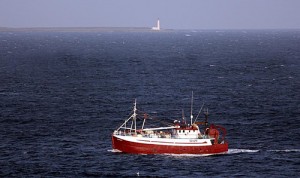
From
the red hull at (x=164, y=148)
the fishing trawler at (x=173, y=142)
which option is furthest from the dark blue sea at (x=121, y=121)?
the fishing trawler at (x=173, y=142)

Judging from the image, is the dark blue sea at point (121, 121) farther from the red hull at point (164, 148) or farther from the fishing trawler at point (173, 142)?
the fishing trawler at point (173, 142)

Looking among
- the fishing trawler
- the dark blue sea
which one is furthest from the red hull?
the dark blue sea

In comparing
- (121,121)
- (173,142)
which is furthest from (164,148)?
(121,121)

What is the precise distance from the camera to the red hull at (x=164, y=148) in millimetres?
109750

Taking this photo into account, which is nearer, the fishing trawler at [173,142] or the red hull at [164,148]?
the fishing trawler at [173,142]

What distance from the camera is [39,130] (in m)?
131

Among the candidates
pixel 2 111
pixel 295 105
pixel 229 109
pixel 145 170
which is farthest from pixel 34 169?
pixel 295 105

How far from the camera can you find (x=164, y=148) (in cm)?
10981

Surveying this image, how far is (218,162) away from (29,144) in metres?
35.5

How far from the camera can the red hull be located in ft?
360

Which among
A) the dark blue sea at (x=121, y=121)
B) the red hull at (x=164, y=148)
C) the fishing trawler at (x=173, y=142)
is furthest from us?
the red hull at (x=164, y=148)

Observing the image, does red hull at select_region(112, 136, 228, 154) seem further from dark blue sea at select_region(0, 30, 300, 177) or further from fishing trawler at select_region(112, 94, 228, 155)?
dark blue sea at select_region(0, 30, 300, 177)

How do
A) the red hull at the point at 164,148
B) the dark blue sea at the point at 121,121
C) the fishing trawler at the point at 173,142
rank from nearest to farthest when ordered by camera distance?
the dark blue sea at the point at 121,121, the fishing trawler at the point at 173,142, the red hull at the point at 164,148

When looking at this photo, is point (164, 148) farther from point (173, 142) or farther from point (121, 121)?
point (121, 121)
